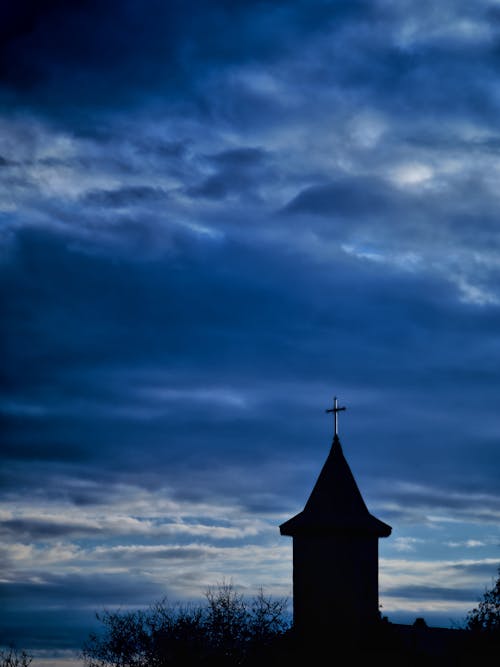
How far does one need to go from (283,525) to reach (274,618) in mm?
3589

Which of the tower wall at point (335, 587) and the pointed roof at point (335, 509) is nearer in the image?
the tower wall at point (335, 587)

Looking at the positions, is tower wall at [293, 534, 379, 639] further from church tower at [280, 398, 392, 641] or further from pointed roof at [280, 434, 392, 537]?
pointed roof at [280, 434, 392, 537]

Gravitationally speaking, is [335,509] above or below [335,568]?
above

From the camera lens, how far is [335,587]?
37.4 meters

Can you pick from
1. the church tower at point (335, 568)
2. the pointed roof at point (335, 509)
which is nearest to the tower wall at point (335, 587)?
the church tower at point (335, 568)

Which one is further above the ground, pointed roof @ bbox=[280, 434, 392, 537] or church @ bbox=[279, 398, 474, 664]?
pointed roof @ bbox=[280, 434, 392, 537]

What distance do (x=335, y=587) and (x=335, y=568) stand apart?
714 mm

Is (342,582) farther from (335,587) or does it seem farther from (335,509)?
(335,509)


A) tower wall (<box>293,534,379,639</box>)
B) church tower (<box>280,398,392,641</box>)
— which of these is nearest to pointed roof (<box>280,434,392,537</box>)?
church tower (<box>280,398,392,641</box>)

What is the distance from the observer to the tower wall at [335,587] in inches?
1463

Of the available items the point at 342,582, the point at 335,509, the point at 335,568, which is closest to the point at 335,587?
→ the point at 342,582

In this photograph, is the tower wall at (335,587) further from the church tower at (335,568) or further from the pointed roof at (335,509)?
the pointed roof at (335,509)

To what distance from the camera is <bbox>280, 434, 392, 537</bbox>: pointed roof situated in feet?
124

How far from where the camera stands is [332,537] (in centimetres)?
3781
